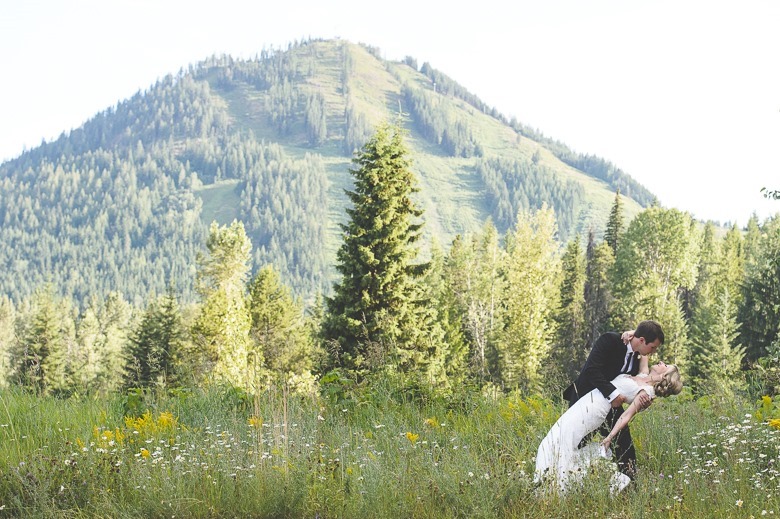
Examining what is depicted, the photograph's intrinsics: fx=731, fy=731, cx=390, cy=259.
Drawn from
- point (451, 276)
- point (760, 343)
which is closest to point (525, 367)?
point (760, 343)

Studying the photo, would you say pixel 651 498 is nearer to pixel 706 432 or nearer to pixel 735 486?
pixel 735 486

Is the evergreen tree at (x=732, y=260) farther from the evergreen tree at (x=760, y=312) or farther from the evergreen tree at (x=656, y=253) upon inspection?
the evergreen tree at (x=760, y=312)

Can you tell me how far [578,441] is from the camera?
5.51 metres

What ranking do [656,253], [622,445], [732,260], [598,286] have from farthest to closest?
[732,260]
[598,286]
[656,253]
[622,445]

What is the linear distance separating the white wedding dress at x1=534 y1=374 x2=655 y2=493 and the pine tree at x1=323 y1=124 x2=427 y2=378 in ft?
59.9

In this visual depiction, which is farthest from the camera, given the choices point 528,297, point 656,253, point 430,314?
point 656,253

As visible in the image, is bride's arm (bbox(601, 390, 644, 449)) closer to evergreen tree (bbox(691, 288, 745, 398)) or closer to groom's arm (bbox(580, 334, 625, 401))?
groom's arm (bbox(580, 334, 625, 401))

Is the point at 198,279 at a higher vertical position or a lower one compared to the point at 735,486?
lower

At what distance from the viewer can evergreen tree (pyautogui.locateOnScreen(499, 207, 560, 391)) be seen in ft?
140

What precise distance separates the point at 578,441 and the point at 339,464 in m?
1.82

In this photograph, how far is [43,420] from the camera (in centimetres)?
640

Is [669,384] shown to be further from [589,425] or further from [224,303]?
[224,303]

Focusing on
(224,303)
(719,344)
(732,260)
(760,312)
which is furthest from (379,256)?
(732,260)

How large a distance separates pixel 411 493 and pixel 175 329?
3604 centimetres
